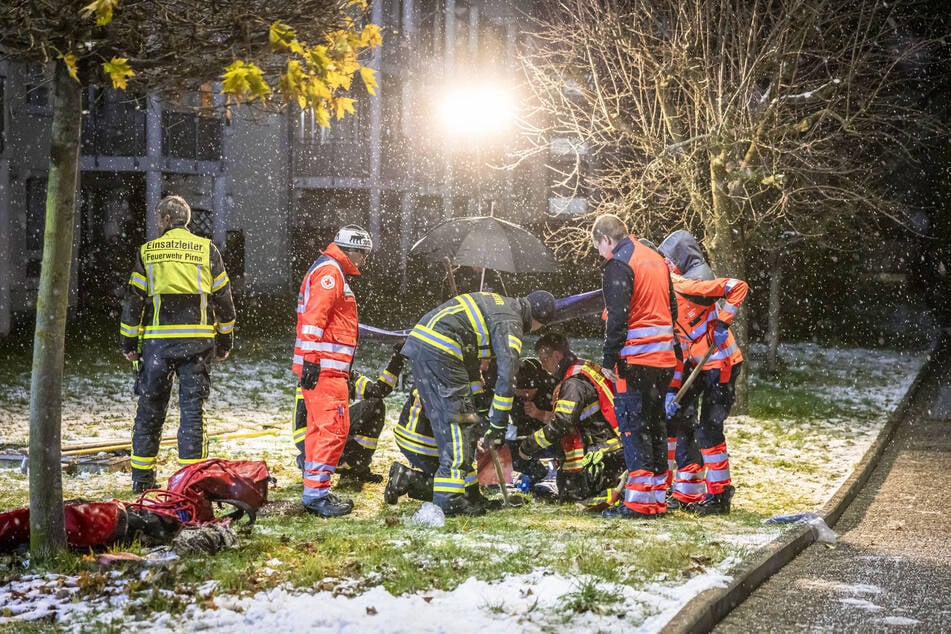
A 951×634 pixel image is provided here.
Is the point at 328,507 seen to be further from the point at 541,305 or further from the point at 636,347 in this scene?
the point at 636,347

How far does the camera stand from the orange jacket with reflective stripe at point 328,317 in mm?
7543

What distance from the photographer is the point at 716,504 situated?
805 cm

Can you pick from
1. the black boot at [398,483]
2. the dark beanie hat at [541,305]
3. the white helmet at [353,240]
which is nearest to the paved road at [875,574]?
the dark beanie hat at [541,305]

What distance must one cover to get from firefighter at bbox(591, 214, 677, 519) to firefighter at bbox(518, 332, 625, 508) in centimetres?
41

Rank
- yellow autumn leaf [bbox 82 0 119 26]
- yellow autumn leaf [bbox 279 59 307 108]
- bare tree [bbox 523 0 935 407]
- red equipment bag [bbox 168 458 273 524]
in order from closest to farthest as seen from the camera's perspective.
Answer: yellow autumn leaf [bbox 82 0 119 26] → yellow autumn leaf [bbox 279 59 307 108] → red equipment bag [bbox 168 458 273 524] → bare tree [bbox 523 0 935 407]

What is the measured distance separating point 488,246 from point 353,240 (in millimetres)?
1534

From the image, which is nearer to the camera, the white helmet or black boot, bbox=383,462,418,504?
the white helmet

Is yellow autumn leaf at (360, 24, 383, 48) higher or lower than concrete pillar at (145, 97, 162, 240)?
lower

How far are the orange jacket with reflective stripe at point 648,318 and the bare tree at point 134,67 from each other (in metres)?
2.64

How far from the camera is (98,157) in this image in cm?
2884

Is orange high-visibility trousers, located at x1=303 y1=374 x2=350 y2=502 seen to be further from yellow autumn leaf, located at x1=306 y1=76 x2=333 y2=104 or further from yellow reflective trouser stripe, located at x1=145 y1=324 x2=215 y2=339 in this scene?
yellow autumn leaf, located at x1=306 y1=76 x2=333 y2=104

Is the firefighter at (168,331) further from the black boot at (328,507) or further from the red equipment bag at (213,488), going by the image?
the red equipment bag at (213,488)

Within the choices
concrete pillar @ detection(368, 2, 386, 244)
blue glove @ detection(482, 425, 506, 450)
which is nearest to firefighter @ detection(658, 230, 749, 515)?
blue glove @ detection(482, 425, 506, 450)

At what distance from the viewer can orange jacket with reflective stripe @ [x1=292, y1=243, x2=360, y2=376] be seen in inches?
297
